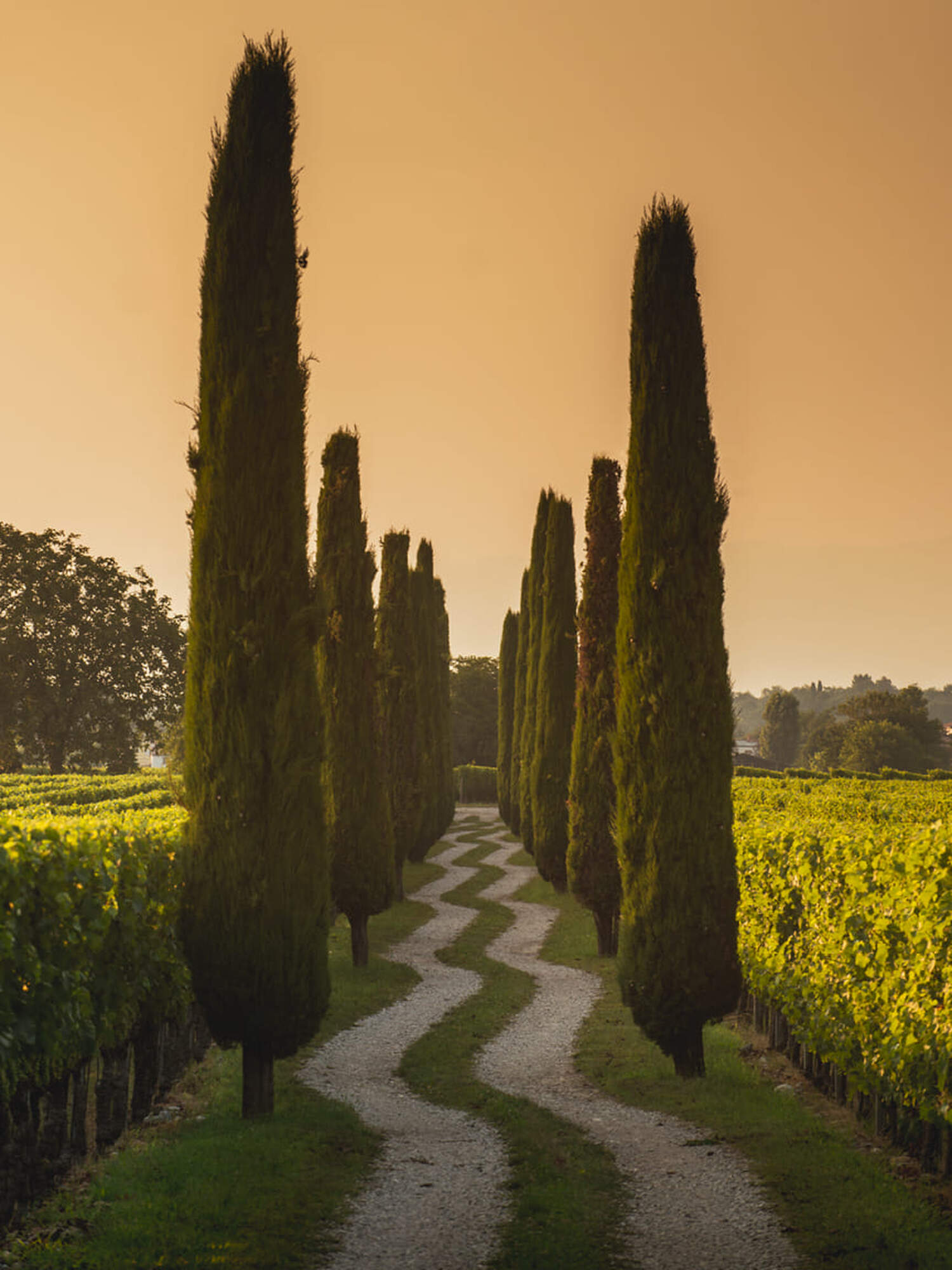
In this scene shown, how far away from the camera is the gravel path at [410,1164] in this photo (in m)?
6.07

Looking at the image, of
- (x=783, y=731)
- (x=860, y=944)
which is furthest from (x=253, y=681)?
(x=783, y=731)

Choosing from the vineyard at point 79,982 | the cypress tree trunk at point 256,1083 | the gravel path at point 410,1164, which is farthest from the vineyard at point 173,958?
the gravel path at point 410,1164

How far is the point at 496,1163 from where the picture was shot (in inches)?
298

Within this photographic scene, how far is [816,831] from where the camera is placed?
413 inches

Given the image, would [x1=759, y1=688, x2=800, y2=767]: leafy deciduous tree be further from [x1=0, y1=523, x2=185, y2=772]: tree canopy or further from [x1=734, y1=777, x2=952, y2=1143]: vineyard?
[x1=734, y1=777, x2=952, y2=1143]: vineyard

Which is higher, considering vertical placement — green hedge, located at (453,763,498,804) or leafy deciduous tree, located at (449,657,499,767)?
leafy deciduous tree, located at (449,657,499,767)

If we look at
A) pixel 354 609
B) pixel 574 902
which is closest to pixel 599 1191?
pixel 354 609

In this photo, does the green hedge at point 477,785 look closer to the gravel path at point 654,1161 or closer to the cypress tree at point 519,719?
the cypress tree at point 519,719

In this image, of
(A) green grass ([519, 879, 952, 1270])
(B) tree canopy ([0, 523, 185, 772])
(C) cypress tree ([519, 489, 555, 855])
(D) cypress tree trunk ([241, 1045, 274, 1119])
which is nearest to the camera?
(A) green grass ([519, 879, 952, 1270])

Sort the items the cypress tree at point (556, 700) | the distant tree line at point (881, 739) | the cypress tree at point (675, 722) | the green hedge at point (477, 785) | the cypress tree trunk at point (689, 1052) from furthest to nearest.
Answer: the distant tree line at point (881, 739) → the green hedge at point (477, 785) → the cypress tree at point (556, 700) → the cypress tree trunk at point (689, 1052) → the cypress tree at point (675, 722)

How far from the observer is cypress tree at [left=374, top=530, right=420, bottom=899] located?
72.8 ft

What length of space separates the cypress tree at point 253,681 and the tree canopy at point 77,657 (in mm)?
36421

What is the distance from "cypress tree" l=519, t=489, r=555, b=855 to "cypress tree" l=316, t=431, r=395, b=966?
31.0ft

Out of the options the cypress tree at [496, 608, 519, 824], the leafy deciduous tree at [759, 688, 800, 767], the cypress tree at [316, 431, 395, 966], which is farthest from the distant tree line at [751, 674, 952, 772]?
the cypress tree at [316, 431, 395, 966]
